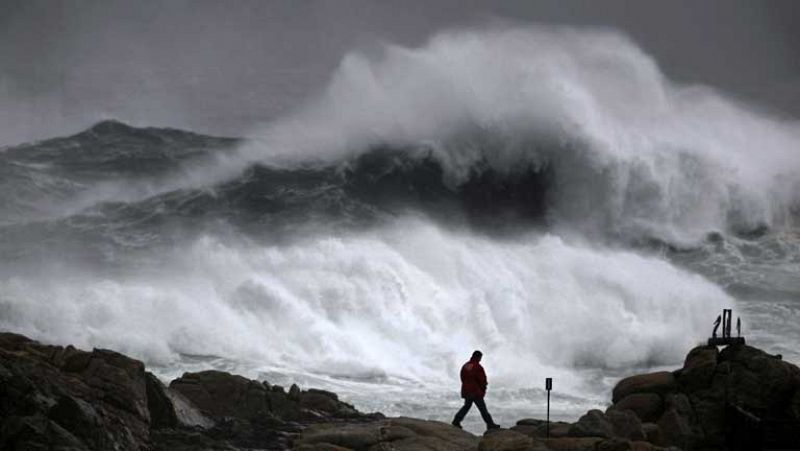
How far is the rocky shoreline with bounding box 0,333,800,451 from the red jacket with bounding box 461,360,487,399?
687 mm

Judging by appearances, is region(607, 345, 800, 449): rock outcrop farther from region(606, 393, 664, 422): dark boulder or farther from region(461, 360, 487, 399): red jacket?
region(461, 360, 487, 399): red jacket

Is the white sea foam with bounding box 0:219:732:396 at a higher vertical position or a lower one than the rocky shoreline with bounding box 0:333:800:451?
higher

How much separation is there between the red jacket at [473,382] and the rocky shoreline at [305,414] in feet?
2.25

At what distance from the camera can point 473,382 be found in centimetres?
1500

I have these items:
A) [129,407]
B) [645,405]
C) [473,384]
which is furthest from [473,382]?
[129,407]

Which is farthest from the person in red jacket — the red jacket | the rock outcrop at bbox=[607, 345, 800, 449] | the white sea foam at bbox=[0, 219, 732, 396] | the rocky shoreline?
the white sea foam at bbox=[0, 219, 732, 396]

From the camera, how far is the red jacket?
49.1 feet

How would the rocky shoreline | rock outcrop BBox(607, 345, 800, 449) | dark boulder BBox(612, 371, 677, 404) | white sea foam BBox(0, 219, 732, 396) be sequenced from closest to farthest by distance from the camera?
the rocky shoreline → rock outcrop BBox(607, 345, 800, 449) → dark boulder BBox(612, 371, 677, 404) → white sea foam BBox(0, 219, 732, 396)

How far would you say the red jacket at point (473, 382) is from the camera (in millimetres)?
14969

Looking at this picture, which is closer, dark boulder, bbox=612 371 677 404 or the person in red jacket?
the person in red jacket

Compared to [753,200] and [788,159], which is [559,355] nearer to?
[753,200]

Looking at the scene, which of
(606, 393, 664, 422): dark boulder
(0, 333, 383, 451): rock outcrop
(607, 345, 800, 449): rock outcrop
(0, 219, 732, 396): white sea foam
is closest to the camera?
(0, 333, 383, 451): rock outcrop

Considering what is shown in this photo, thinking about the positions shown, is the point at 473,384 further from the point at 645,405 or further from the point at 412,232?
the point at 412,232

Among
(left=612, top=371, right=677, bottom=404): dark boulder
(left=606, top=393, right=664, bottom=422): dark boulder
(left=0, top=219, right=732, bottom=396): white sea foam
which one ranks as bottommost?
(left=606, top=393, right=664, bottom=422): dark boulder
